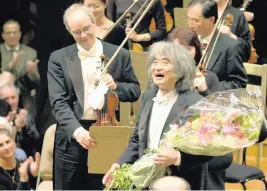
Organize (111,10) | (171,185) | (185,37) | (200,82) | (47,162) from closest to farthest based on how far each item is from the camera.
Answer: (171,185), (200,82), (185,37), (47,162), (111,10)

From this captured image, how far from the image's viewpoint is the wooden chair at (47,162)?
5.68 metres

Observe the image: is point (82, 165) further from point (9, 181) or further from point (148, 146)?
point (148, 146)

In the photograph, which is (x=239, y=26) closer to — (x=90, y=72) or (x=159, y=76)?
(x=90, y=72)

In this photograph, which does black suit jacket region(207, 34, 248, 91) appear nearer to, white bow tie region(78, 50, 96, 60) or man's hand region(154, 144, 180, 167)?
white bow tie region(78, 50, 96, 60)

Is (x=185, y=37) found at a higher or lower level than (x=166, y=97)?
higher

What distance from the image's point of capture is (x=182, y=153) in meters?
4.18

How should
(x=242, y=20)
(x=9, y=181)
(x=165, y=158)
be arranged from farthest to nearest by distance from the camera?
(x=242, y=20) → (x=9, y=181) → (x=165, y=158)

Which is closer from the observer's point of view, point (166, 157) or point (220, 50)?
point (166, 157)

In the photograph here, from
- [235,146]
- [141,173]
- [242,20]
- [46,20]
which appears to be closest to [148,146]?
[141,173]

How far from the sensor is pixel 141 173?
14.0 feet

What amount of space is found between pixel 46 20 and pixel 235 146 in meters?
3.70

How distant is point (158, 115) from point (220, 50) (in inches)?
44.7

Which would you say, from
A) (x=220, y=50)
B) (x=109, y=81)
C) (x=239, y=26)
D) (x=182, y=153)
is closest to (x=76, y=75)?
(x=109, y=81)

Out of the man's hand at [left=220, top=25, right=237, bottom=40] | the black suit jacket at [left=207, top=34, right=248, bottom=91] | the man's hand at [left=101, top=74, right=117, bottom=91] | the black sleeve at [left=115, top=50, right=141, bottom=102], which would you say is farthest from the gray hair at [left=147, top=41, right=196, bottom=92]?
the man's hand at [left=220, top=25, right=237, bottom=40]
